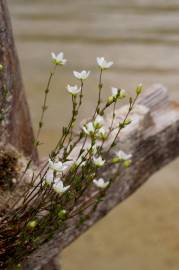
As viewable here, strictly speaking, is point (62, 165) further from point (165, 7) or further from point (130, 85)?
point (165, 7)

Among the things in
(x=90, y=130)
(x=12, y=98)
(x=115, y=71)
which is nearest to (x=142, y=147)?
(x=12, y=98)

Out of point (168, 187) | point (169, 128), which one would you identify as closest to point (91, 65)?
point (168, 187)

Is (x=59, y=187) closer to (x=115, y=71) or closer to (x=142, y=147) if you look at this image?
(x=142, y=147)

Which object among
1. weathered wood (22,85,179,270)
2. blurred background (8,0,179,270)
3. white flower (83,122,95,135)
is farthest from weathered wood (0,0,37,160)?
blurred background (8,0,179,270)

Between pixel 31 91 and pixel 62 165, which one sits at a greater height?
pixel 31 91

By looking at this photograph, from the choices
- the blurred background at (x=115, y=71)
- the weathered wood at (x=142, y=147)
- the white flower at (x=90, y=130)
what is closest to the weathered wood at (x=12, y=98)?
the weathered wood at (x=142, y=147)

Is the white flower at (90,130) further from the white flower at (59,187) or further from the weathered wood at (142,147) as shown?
the weathered wood at (142,147)
